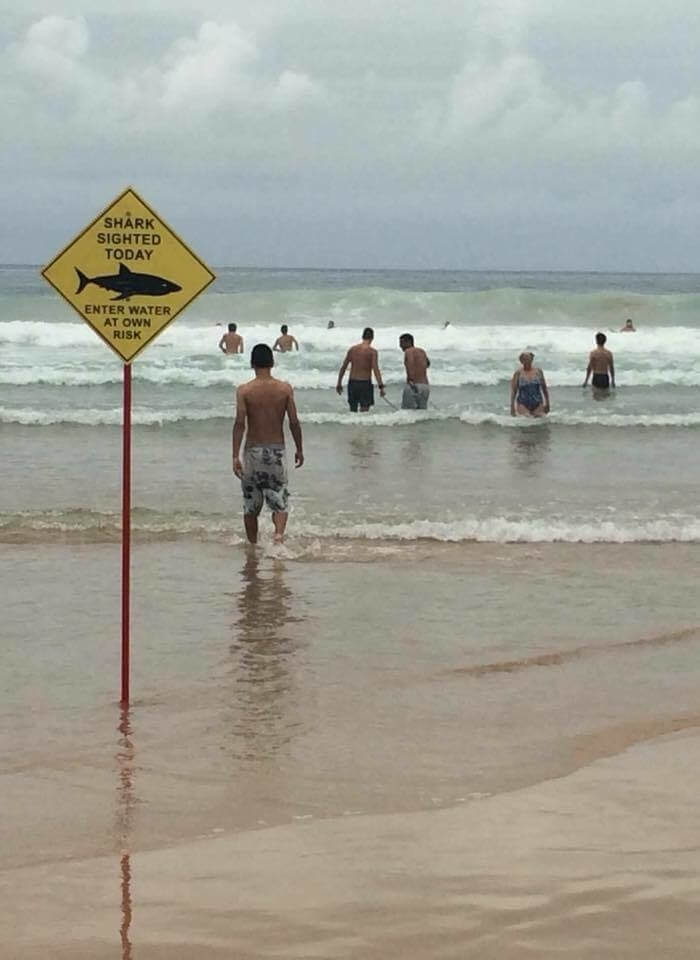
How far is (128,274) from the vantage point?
6.39 metres

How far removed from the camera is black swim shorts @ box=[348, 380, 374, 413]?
22.0 meters

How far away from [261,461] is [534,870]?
6.62m

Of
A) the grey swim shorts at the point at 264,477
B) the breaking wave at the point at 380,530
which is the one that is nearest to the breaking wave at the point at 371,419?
the breaking wave at the point at 380,530

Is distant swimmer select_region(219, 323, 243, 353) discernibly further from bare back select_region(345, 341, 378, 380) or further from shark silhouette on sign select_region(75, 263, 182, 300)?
shark silhouette on sign select_region(75, 263, 182, 300)

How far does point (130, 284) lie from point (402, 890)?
3.00 m

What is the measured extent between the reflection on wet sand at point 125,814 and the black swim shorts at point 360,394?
15386 millimetres

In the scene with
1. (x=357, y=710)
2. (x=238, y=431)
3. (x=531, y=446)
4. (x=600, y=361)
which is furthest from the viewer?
(x=600, y=361)

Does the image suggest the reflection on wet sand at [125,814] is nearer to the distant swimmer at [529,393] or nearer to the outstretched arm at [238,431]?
the outstretched arm at [238,431]

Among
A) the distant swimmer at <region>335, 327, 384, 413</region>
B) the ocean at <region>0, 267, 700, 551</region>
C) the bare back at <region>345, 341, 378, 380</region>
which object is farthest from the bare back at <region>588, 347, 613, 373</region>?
the bare back at <region>345, 341, 378, 380</region>

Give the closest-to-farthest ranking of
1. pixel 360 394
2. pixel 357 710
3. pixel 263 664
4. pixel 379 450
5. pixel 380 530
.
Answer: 1. pixel 357 710
2. pixel 263 664
3. pixel 380 530
4. pixel 379 450
5. pixel 360 394

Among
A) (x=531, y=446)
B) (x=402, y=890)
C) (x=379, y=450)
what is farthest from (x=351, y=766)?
(x=531, y=446)

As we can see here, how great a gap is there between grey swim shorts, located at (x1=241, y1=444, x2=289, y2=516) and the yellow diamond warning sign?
4.50 m

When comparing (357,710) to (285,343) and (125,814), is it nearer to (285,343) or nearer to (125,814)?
(125,814)

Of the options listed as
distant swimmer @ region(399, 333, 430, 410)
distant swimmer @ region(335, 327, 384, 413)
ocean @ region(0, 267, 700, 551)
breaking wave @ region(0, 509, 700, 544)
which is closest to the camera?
breaking wave @ region(0, 509, 700, 544)
